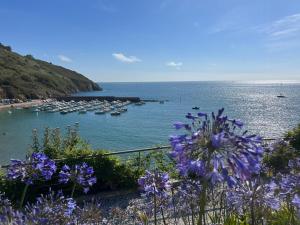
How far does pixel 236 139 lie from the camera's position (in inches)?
118

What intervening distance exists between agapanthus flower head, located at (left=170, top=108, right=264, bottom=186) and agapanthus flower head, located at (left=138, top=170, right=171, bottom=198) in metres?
1.74

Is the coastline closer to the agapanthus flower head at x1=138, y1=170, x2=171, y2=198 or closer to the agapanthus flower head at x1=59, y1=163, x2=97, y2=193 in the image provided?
the agapanthus flower head at x1=59, y1=163, x2=97, y2=193

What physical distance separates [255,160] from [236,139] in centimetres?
21

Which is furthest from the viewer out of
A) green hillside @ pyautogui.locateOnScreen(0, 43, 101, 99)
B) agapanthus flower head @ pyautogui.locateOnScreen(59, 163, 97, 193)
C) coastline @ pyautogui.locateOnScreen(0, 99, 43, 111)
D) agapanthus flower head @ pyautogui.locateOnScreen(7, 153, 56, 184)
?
green hillside @ pyautogui.locateOnScreen(0, 43, 101, 99)

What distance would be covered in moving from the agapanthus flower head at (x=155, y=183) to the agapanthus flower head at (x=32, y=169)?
114cm

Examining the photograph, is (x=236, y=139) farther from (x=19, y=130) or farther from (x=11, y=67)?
(x=11, y=67)

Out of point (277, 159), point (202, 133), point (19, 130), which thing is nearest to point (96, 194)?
point (277, 159)

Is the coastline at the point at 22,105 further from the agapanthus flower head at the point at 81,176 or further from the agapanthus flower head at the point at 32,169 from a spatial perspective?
the agapanthus flower head at the point at 32,169

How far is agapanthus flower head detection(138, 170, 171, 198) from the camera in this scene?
16.0 feet

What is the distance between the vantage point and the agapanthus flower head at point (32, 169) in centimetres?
462

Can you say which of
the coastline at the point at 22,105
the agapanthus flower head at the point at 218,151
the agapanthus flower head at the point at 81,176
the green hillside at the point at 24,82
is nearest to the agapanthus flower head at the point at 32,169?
the agapanthus flower head at the point at 81,176

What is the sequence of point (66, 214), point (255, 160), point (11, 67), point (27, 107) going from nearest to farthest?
point (255, 160) < point (66, 214) < point (27, 107) < point (11, 67)

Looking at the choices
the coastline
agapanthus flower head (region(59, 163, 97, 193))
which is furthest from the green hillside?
agapanthus flower head (region(59, 163, 97, 193))

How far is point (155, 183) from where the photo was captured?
4.93m
